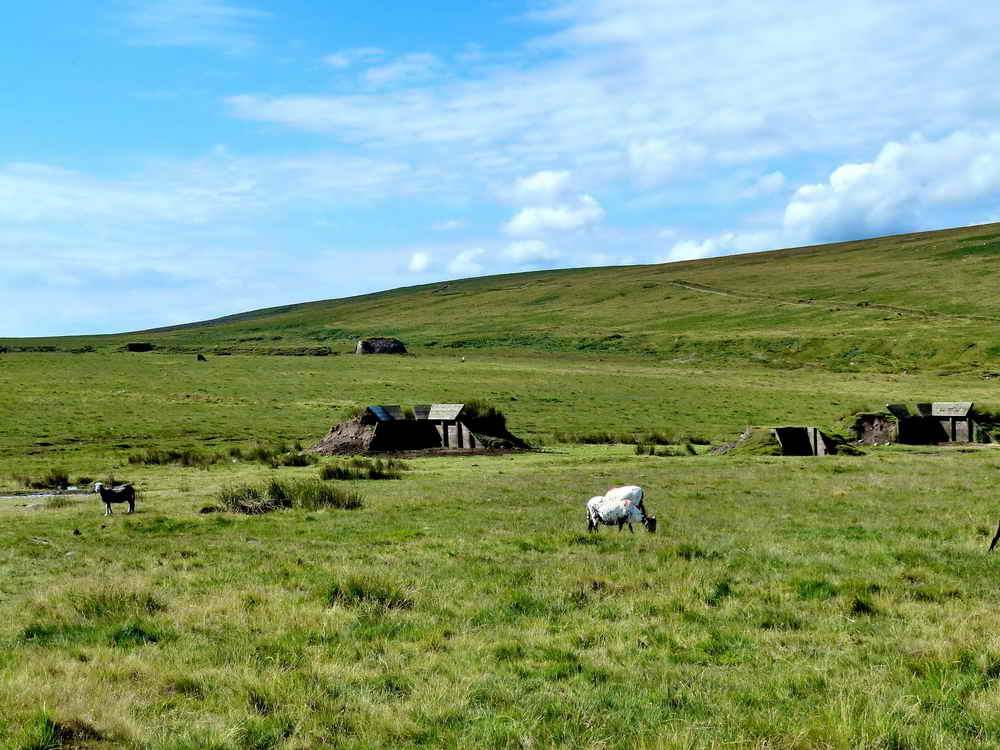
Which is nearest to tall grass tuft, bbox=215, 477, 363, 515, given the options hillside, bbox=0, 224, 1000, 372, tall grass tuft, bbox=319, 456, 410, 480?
tall grass tuft, bbox=319, 456, 410, 480

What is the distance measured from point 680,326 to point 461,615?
5479 inches

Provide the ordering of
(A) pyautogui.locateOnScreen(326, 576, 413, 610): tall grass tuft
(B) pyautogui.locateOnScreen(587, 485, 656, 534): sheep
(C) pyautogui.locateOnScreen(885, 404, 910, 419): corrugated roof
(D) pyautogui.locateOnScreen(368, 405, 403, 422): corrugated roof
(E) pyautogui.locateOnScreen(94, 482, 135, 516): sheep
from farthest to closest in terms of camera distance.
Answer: (C) pyautogui.locateOnScreen(885, 404, 910, 419): corrugated roof → (D) pyautogui.locateOnScreen(368, 405, 403, 422): corrugated roof → (E) pyautogui.locateOnScreen(94, 482, 135, 516): sheep → (B) pyautogui.locateOnScreen(587, 485, 656, 534): sheep → (A) pyautogui.locateOnScreen(326, 576, 413, 610): tall grass tuft

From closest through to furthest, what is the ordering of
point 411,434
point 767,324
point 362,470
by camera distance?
point 362,470
point 411,434
point 767,324

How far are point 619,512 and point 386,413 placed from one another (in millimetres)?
29733

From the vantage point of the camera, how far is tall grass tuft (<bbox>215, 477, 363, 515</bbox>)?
24242 millimetres

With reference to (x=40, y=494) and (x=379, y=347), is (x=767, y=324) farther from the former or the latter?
(x=40, y=494)

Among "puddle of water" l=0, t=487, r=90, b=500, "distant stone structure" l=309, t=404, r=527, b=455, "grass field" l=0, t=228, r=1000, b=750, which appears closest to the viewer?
"grass field" l=0, t=228, r=1000, b=750

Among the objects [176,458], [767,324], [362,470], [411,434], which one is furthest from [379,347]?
[362,470]

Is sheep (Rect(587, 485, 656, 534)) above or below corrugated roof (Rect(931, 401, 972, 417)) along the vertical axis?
below

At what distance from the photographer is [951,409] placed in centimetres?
4847

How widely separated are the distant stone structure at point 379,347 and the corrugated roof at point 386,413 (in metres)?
78.9

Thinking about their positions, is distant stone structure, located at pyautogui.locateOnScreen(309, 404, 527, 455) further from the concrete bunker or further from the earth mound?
the concrete bunker

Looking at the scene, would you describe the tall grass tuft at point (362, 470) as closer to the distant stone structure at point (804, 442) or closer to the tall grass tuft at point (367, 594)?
the distant stone structure at point (804, 442)

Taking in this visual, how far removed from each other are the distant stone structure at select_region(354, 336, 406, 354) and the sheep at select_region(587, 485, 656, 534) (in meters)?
109
